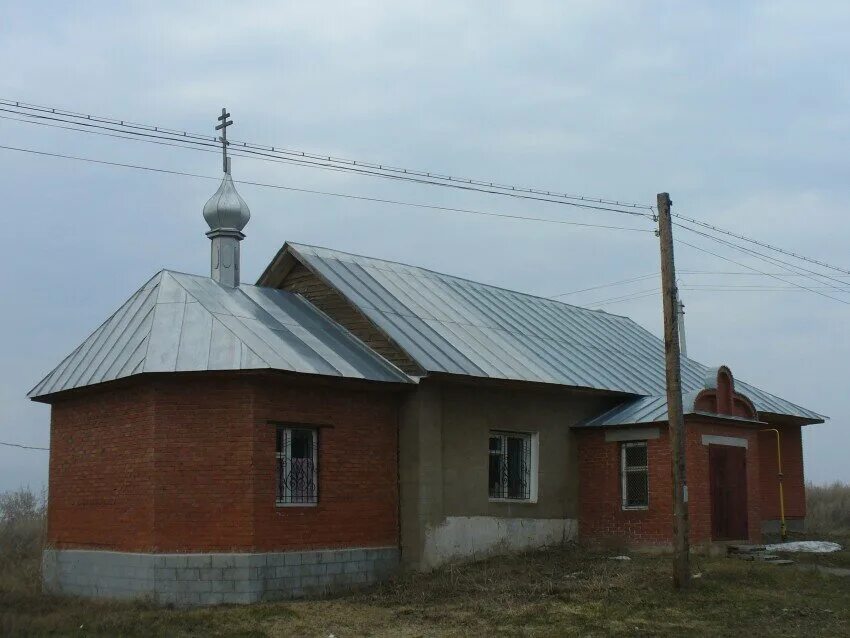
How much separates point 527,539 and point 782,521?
7.45m

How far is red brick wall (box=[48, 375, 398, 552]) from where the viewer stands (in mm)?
15562

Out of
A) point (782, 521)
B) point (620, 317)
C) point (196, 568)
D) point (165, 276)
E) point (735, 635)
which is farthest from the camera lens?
point (620, 317)

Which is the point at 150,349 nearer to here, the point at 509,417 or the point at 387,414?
the point at 387,414

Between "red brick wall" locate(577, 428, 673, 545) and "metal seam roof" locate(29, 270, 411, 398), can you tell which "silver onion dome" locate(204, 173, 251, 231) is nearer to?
"metal seam roof" locate(29, 270, 411, 398)

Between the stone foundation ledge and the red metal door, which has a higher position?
the red metal door

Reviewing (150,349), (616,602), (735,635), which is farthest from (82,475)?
(735,635)

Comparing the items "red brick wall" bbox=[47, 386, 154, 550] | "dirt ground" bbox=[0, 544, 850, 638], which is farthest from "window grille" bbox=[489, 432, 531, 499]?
"red brick wall" bbox=[47, 386, 154, 550]

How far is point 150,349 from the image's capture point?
16.1 meters

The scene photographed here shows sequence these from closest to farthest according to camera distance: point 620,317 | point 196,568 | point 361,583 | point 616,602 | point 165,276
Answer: point 616,602, point 196,568, point 361,583, point 165,276, point 620,317

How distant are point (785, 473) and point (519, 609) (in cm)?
1462

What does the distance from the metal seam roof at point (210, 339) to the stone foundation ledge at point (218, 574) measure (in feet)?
8.67

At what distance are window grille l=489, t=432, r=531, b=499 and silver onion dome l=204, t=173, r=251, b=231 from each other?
19.0 feet

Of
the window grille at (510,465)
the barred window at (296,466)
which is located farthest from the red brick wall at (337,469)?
the window grille at (510,465)

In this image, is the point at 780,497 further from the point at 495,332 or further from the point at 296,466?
the point at 296,466
